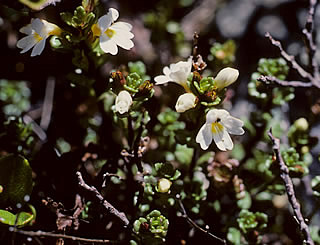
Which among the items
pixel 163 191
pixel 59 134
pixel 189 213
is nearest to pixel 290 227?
pixel 189 213

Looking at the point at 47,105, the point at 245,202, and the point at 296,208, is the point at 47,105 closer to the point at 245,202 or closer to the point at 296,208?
the point at 245,202

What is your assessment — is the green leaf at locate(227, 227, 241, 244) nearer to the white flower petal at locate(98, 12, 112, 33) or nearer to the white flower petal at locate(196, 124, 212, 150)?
the white flower petal at locate(196, 124, 212, 150)

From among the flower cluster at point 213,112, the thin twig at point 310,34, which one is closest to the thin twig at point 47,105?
the flower cluster at point 213,112

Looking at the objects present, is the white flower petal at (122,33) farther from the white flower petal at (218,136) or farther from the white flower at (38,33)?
the white flower petal at (218,136)

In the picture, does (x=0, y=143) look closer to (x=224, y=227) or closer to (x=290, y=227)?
(x=224, y=227)

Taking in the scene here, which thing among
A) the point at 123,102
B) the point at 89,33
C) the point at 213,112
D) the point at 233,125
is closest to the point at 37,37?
the point at 89,33

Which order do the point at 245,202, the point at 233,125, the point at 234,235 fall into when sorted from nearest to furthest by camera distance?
the point at 233,125 → the point at 234,235 → the point at 245,202

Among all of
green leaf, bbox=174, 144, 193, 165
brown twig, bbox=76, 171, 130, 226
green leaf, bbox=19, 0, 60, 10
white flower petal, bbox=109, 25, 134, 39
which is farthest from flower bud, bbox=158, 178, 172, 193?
green leaf, bbox=19, 0, 60, 10

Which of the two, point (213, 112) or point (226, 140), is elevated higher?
point (213, 112)
